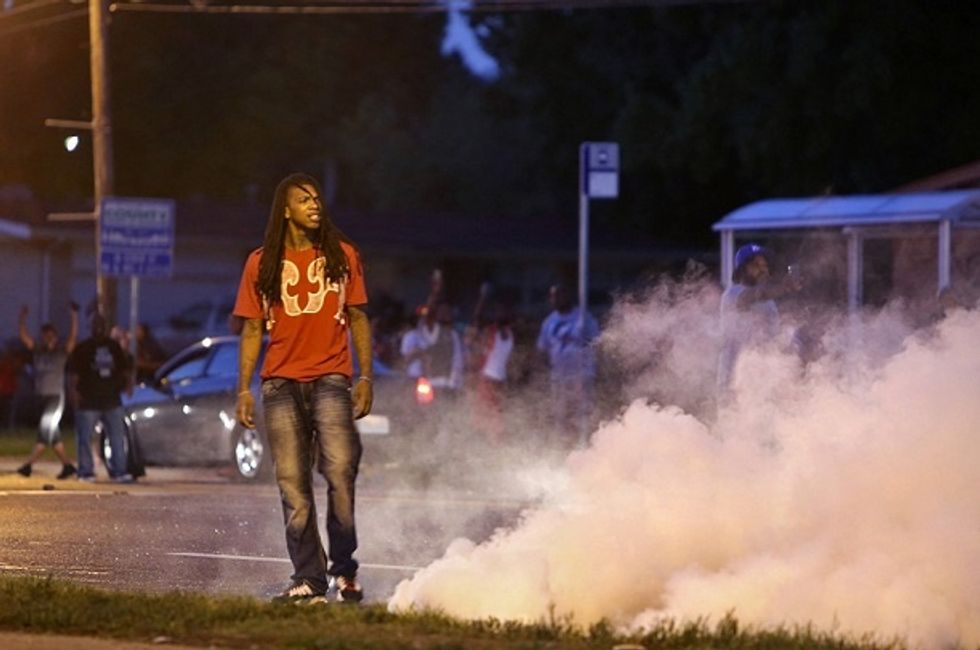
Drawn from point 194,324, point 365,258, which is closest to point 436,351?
point 194,324

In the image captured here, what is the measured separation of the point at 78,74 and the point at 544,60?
10.7 meters

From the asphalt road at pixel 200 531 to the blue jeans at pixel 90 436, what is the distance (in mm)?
425

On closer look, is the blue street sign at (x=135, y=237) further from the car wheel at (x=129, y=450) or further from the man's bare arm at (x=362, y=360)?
the man's bare arm at (x=362, y=360)

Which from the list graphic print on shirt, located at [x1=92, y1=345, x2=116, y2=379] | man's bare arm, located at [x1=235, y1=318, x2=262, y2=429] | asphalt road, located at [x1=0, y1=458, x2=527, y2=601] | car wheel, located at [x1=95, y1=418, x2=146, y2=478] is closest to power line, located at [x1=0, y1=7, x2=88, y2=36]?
car wheel, located at [x1=95, y1=418, x2=146, y2=478]

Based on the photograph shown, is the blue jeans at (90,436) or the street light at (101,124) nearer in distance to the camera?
the blue jeans at (90,436)

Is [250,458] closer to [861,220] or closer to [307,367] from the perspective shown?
[861,220]

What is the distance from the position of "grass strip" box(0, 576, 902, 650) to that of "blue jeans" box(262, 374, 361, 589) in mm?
527

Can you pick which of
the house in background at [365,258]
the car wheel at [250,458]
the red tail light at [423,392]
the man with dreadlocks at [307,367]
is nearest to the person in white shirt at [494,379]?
the red tail light at [423,392]

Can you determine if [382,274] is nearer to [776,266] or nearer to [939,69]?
[939,69]

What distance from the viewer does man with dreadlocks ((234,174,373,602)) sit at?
9.31m

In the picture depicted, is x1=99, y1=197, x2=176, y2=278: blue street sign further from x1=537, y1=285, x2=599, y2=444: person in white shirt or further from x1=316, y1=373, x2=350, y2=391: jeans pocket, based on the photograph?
x1=316, y1=373, x2=350, y2=391: jeans pocket

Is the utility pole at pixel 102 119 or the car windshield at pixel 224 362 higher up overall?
the utility pole at pixel 102 119

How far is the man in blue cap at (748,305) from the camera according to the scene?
11922 millimetres

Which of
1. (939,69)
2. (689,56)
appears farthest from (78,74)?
(939,69)
